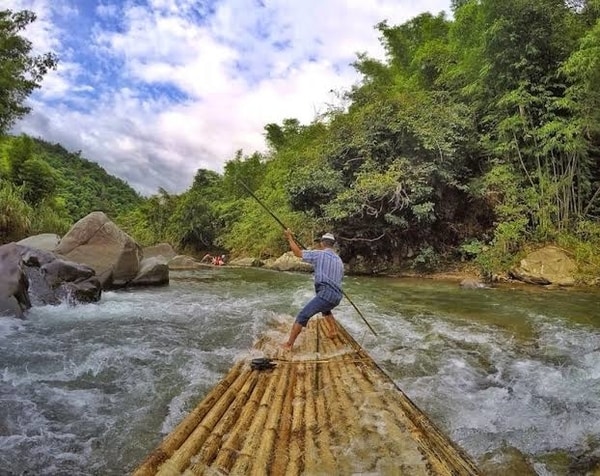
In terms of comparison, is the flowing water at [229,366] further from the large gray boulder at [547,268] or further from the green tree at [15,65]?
the green tree at [15,65]

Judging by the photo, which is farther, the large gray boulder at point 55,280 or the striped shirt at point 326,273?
the large gray boulder at point 55,280

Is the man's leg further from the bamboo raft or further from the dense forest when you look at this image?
the dense forest

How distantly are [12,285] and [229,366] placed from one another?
4.55m

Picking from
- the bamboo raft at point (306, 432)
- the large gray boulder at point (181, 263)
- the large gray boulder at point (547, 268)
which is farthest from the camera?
the large gray boulder at point (181, 263)

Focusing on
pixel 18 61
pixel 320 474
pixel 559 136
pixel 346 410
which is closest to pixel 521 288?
pixel 559 136

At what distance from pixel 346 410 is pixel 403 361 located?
2.64 metres

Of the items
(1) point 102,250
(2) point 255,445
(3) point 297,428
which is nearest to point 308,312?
(3) point 297,428

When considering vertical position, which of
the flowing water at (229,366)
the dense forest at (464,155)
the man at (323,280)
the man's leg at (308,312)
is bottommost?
the flowing water at (229,366)

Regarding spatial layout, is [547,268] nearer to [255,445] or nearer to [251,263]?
[255,445]

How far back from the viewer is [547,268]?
13102mm

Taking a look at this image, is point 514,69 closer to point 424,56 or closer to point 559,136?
point 559,136

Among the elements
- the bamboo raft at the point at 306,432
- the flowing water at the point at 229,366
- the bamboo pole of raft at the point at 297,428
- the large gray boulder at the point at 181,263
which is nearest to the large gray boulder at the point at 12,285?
the flowing water at the point at 229,366

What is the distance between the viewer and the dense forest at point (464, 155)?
13586 mm

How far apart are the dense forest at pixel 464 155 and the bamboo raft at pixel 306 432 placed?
38.0 ft
